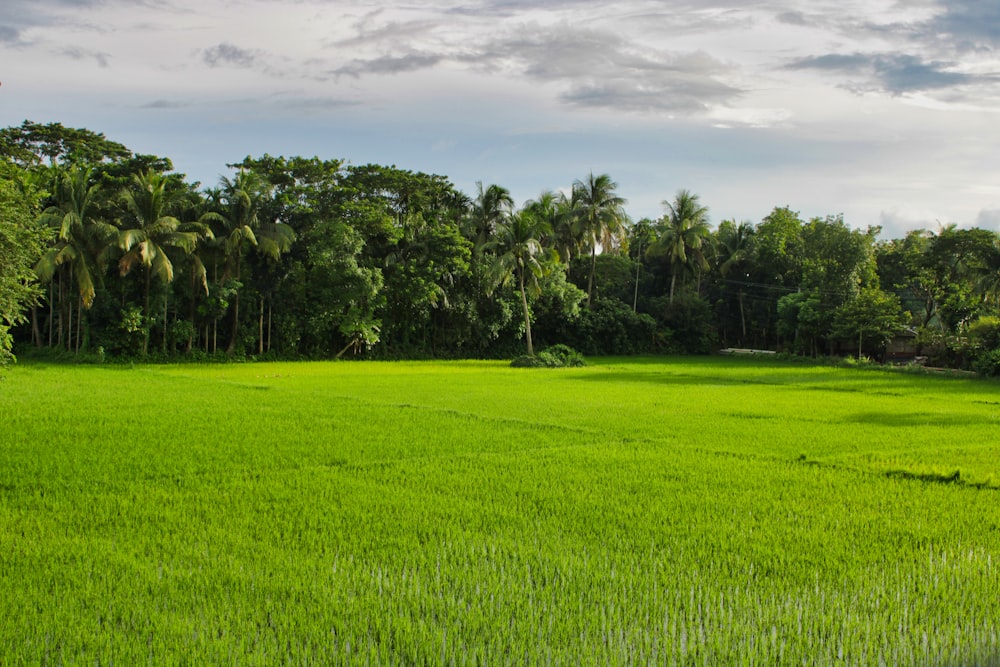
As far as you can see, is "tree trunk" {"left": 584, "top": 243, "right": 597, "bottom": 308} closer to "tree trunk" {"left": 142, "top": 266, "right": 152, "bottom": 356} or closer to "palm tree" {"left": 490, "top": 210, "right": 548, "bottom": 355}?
"palm tree" {"left": 490, "top": 210, "right": 548, "bottom": 355}

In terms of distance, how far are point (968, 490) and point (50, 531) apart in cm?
794

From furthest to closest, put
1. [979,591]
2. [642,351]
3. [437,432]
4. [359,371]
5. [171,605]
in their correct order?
[642,351], [359,371], [437,432], [979,591], [171,605]

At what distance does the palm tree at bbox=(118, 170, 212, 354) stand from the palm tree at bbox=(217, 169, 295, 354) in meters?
1.40

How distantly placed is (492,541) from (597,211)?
111 ft

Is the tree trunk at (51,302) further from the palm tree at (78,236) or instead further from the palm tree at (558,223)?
the palm tree at (558,223)

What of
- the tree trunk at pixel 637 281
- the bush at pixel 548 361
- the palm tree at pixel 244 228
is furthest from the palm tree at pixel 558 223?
the palm tree at pixel 244 228

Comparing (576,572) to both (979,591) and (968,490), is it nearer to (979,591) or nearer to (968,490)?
(979,591)

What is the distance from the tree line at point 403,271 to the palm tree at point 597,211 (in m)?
0.10

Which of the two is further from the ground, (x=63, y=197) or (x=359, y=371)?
(x=63, y=197)

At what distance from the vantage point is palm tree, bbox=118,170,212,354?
81.3 feet

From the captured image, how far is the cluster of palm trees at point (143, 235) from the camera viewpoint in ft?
80.4

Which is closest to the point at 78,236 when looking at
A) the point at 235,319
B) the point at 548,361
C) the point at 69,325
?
the point at 69,325

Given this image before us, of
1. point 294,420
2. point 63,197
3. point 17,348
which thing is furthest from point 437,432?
point 17,348

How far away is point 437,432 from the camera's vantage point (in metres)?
11.3
